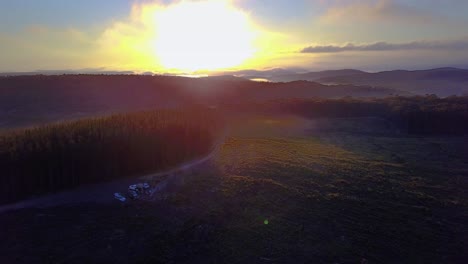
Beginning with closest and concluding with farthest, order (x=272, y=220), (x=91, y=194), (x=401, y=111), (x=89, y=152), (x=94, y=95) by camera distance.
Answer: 1. (x=272, y=220)
2. (x=91, y=194)
3. (x=89, y=152)
4. (x=401, y=111)
5. (x=94, y=95)

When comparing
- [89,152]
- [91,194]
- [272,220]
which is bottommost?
[272,220]

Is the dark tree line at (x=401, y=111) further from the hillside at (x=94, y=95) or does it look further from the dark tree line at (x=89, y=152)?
the dark tree line at (x=89, y=152)

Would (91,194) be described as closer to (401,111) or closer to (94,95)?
(401,111)

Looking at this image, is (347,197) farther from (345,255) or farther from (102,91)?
(102,91)

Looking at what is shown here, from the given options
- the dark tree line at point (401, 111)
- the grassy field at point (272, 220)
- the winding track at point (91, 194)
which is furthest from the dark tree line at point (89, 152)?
the dark tree line at point (401, 111)

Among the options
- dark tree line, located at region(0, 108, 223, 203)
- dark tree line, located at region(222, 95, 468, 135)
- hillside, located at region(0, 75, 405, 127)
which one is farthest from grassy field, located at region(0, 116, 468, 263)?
hillside, located at region(0, 75, 405, 127)

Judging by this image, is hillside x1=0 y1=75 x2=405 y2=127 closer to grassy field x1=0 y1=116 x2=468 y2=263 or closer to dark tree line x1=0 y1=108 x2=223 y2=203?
dark tree line x1=0 y1=108 x2=223 y2=203

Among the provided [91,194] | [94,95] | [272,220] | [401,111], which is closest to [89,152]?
[91,194]
